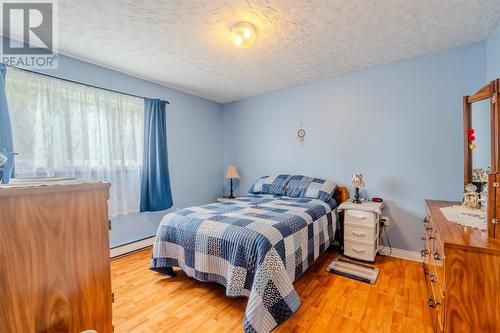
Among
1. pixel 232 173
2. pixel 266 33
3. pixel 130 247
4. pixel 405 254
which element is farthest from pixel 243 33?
pixel 405 254

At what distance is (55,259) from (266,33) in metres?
2.16

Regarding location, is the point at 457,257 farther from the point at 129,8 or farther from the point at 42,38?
the point at 42,38

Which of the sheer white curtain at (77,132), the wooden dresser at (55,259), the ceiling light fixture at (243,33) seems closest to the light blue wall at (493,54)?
the ceiling light fixture at (243,33)

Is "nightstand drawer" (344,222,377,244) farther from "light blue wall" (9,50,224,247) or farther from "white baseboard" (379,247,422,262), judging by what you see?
"light blue wall" (9,50,224,247)

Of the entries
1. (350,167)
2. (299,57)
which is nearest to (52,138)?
(299,57)

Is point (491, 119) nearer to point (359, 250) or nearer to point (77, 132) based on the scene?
point (359, 250)

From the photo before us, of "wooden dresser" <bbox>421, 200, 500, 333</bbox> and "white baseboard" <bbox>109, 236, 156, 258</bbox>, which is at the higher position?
"wooden dresser" <bbox>421, 200, 500, 333</bbox>

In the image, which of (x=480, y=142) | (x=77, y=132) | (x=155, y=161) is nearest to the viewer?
(x=480, y=142)

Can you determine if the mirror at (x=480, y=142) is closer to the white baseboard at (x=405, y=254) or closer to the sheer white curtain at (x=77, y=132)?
the white baseboard at (x=405, y=254)

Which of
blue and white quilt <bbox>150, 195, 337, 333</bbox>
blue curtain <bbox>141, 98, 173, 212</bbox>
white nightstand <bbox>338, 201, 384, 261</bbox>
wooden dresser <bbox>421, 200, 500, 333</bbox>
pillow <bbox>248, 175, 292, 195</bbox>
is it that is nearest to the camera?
wooden dresser <bbox>421, 200, 500, 333</bbox>

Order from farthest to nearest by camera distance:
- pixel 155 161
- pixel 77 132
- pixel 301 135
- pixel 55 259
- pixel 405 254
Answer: pixel 301 135 → pixel 155 161 → pixel 405 254 → pixel 77 132 → pixel 55 259

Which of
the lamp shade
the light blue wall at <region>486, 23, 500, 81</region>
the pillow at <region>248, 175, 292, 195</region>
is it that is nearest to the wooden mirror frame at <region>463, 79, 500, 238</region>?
the light blue wall at <region>486, 23, 500, 81</region>

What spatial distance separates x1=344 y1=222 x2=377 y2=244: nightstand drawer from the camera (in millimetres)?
2451

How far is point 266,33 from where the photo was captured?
199cm
